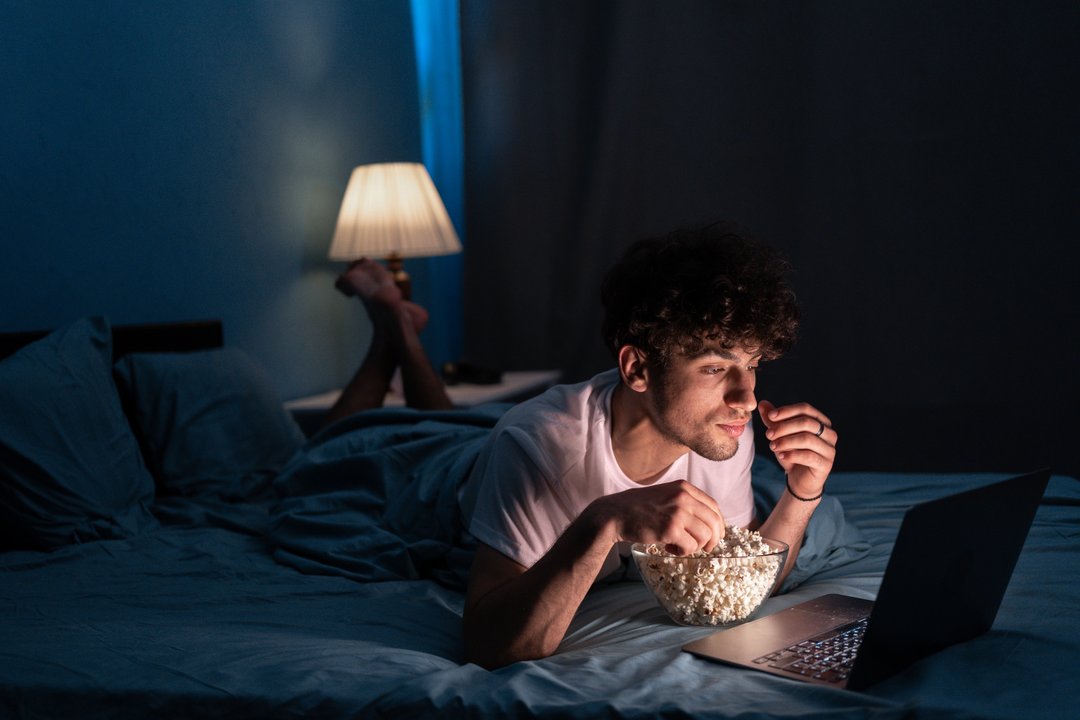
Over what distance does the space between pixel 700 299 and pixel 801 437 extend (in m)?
0.23

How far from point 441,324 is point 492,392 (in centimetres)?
96

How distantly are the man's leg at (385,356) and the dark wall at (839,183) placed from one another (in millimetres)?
1193

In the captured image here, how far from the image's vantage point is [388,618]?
143cm

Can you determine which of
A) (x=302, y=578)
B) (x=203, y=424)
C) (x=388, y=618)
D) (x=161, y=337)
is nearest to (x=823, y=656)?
(x=388, y=618)

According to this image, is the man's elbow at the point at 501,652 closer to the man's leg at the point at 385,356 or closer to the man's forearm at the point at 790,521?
the man's forearm at the point at 790,521

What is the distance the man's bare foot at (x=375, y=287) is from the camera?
2.75 m

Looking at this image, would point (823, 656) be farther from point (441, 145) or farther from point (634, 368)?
point (441, 145)

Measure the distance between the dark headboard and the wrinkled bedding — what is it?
469mm

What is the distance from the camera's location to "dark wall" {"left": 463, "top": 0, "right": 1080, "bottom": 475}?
320cm

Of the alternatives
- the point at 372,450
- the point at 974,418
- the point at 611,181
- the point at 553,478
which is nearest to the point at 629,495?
the point at 553,478

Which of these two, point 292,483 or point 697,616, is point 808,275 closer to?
point 292,483

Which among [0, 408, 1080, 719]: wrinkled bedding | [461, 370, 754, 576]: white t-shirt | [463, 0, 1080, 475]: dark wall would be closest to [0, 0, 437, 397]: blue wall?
[463, 0, 1080, 475]: dark wall

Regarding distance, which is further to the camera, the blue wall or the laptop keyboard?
the blue wall

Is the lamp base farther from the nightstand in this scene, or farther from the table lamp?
the nightstand
